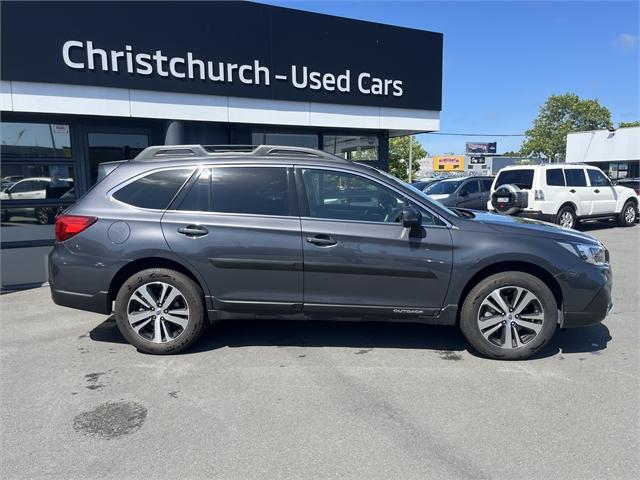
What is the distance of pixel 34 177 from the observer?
7371 millimetres

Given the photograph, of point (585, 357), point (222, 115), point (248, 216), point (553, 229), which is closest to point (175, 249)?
point (248, 216)

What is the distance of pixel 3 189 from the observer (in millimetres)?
7148

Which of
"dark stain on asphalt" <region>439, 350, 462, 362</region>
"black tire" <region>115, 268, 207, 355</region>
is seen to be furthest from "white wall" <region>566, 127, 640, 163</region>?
"black tire" <region>115, 268, 207, 355</region>

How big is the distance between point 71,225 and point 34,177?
3.95 metres

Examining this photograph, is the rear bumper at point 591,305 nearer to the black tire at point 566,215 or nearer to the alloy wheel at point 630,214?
the black tire at point 566,215

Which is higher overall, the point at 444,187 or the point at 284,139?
the point at 284,139

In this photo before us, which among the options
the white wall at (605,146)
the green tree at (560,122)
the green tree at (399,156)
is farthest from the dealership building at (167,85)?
the green tree at (560,122)

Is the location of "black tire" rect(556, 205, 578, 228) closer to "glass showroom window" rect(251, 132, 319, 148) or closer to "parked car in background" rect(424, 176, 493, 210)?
"parked car in background" rect(424, 176, 493, 210)

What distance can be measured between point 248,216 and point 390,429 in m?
2.13

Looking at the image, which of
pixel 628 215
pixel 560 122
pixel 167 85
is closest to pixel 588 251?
pixel 167 85

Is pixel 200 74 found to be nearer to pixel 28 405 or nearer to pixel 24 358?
pixel 24 358

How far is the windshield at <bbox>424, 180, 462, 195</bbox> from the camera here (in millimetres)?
14144

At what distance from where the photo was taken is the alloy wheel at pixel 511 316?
158 inches

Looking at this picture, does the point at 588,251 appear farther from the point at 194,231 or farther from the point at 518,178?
the point at 518,178
